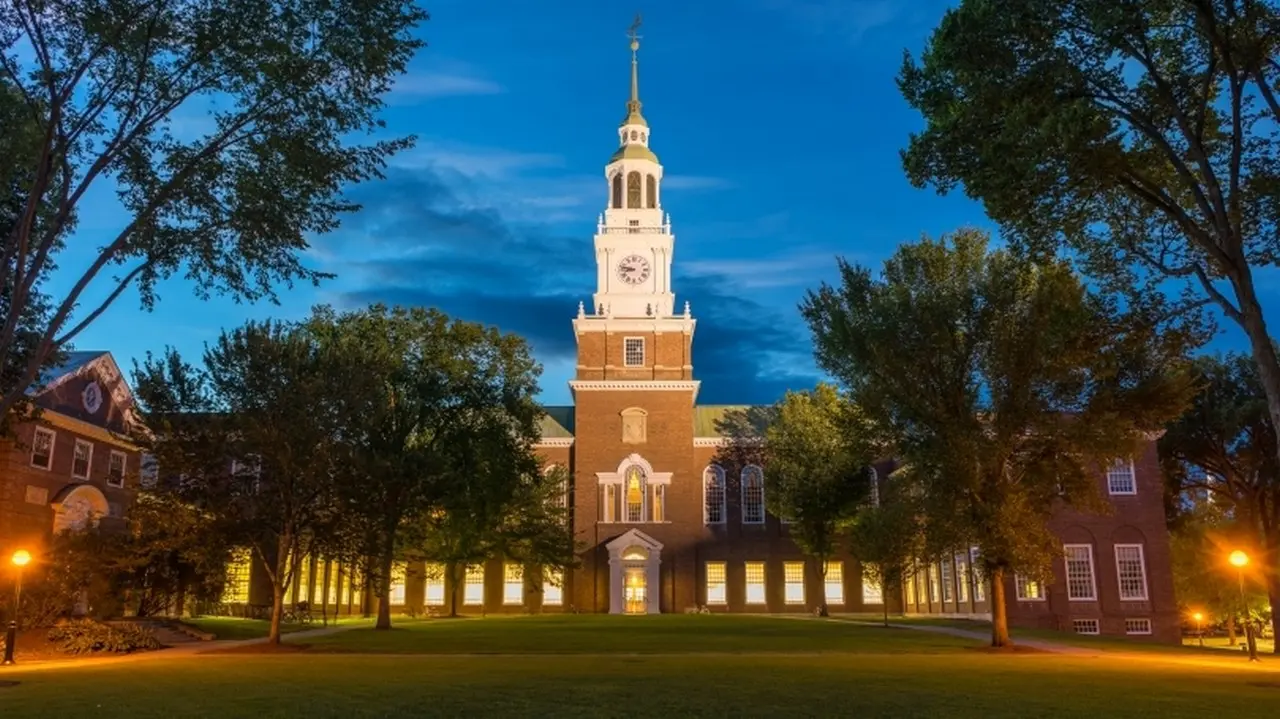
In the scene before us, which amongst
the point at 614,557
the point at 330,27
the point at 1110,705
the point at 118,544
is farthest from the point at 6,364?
the point at 614,557

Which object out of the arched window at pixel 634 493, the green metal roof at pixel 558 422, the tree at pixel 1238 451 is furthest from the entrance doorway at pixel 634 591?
the tree at pixel 1238 451

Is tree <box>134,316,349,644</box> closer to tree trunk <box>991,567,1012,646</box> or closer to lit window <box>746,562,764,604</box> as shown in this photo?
tree trunk <box>991,567,1012,646</box>

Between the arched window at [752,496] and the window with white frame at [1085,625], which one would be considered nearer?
the window with white frame at [1085,625]

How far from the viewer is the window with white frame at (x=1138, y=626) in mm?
46688

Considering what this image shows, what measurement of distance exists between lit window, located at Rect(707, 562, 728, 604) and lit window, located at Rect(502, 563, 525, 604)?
11.0 meters

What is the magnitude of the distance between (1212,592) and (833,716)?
58069mm

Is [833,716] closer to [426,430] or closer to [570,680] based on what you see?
[570,680]

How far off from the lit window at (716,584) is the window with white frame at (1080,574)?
19.4 meters

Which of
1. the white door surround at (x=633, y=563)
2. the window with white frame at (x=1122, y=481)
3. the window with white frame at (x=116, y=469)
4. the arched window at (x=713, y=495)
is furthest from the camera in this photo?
the arched window at (x=713, y=495)

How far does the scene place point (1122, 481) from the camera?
48.3 metres

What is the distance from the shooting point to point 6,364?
920 inches

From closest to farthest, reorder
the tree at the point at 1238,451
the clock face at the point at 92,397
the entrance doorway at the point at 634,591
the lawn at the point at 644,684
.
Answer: the lawn at the point at 644,684 → the clock face at the point at 92,397 → the tree at the point at 1238,451 → the entrance doorway at the point at 634,591

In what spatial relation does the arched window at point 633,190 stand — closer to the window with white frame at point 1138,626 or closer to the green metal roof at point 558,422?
the green metal roof at point 558,422

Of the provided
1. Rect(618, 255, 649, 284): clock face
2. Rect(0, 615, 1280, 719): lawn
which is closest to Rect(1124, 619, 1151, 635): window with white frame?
Rect(0, 615, 1280, 719): lawn
